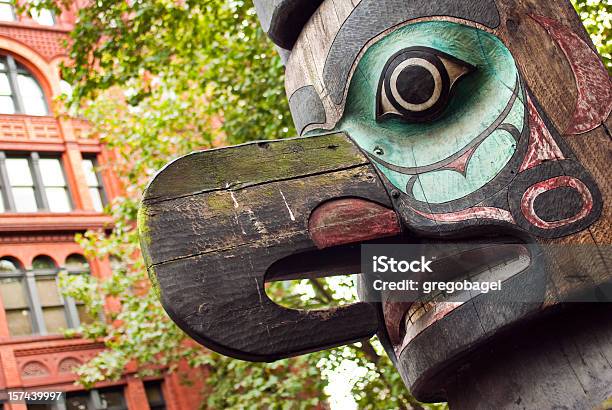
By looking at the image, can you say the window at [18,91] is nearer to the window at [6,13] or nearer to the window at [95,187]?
the window at [6,13]

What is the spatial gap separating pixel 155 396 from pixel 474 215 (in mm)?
16888

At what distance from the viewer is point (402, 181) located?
2064 millimetres

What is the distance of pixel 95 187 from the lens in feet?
63.8

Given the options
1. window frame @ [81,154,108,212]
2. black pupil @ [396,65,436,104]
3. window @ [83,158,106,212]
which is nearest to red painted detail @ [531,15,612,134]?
black pupil @ [396,65,436,104]

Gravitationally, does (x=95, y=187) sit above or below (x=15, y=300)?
above

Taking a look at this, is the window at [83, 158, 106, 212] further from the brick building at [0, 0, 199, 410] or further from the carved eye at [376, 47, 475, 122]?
the carved eye at [376, 47, 475, 122]

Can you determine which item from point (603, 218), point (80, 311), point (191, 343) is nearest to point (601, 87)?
point (603, 218)

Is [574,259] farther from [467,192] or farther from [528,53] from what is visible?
[528,53]

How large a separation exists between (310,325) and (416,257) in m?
0.34

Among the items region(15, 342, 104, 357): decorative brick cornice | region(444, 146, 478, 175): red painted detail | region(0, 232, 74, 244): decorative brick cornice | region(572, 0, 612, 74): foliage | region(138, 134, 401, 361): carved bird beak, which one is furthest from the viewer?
region(0, 232, 74, 244): decorative brick cornice

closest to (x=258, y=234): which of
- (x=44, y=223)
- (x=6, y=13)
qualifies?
(x=44, y=223)

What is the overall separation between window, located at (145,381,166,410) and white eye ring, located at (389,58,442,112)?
1665 centimetres

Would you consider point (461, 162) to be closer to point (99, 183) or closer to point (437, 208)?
point (437, 208)

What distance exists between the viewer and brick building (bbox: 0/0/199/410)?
1664 cm
